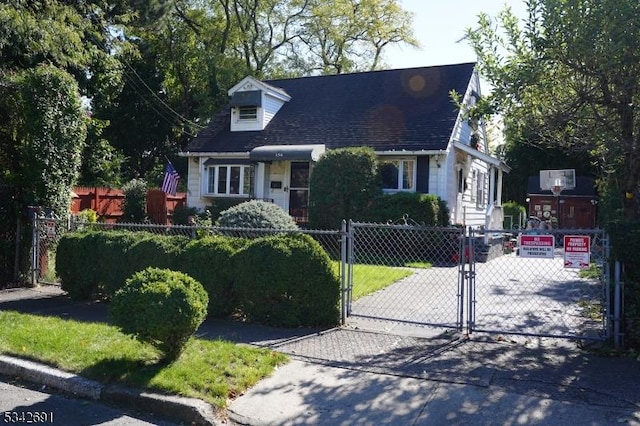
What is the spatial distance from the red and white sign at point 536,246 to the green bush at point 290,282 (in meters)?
2.45

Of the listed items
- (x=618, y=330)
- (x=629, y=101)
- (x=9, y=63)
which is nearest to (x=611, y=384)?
(x=618, y=330)

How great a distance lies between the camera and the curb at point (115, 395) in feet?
15.5

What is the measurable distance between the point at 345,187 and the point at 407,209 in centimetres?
201

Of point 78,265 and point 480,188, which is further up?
point 480,188

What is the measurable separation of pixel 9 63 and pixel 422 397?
14.6 meters

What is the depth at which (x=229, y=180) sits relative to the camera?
2177cm

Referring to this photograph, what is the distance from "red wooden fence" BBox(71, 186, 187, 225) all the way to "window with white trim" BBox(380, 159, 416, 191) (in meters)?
9.40

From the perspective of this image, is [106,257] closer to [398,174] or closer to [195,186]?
[398,174]

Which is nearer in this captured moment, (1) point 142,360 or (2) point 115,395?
(2) point 115,395

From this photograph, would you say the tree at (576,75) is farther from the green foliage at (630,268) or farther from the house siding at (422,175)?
the house siding at (422,175)

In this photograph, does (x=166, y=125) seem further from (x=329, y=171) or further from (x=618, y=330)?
(x=618, y=330)

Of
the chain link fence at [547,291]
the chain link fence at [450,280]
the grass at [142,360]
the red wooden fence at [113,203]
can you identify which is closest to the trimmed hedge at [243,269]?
the chain link fence at [450,280]

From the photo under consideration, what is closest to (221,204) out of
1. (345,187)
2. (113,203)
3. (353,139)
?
(353,139)

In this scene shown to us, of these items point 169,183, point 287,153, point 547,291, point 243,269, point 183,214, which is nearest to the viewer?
point 243,269
